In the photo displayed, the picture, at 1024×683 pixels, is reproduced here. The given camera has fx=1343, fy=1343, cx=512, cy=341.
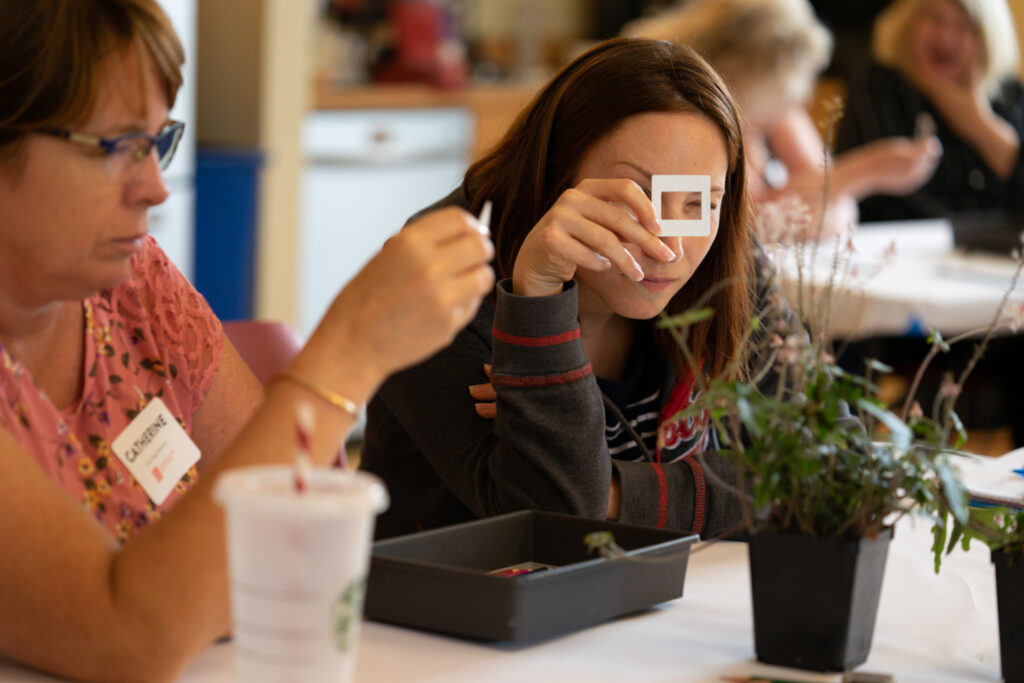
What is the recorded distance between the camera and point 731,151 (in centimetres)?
164

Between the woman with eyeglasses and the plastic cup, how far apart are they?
0.21 m

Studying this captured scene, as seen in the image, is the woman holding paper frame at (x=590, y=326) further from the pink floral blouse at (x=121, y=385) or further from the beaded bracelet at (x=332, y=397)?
the beaded bracelet at (x=332, y=397)

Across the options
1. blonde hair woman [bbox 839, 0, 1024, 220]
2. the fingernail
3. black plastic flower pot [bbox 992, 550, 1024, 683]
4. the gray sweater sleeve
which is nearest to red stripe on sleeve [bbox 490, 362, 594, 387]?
the gray sweater sleeve

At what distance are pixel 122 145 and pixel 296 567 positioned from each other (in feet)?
1.85

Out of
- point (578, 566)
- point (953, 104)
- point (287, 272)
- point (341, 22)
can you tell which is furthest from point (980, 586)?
point (341, 22)

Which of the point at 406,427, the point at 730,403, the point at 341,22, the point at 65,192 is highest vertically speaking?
the point at 341,22

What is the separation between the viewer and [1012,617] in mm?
1135

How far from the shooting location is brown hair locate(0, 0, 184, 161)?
→ 1.15 meters

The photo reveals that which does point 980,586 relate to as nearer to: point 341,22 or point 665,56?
point 665,56

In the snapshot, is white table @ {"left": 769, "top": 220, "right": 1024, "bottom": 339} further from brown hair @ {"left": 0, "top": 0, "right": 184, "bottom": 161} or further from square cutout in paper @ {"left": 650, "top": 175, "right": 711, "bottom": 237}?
brown hair @ {"left": 0, "top": 0, "right": 184, "bottom": 161}

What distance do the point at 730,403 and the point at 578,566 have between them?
21 centimetres

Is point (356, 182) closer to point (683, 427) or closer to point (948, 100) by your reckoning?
point (948, 100)

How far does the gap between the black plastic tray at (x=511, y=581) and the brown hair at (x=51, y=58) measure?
472 mm

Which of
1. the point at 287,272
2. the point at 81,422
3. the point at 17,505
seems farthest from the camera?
the point at 287,272
